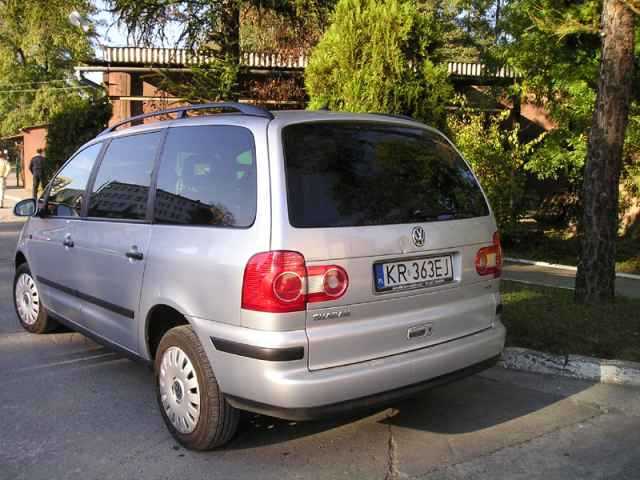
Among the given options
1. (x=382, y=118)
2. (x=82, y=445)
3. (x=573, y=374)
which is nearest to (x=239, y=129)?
(x=382, y=118)

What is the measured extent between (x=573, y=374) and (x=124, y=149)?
3.68 m

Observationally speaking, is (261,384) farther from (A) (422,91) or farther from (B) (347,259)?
(A) (422,91)

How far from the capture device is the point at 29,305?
5.68 m

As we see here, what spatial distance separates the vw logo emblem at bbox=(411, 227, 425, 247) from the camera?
130 inches

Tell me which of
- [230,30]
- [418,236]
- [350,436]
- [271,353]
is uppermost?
[230,30]

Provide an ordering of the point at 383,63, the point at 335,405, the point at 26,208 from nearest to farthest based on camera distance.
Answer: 1. the point at 335,405
2. the point at 26,208
3. the point at 383,63

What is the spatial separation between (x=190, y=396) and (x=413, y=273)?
1.37 metres

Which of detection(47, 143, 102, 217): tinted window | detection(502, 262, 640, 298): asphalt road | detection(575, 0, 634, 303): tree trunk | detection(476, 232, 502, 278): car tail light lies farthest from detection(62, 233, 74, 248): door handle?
detection(502, 262, 640, 298): asphalt road

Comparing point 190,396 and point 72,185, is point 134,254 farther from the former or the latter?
point 72,185

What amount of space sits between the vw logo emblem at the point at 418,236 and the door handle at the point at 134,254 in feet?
5.23

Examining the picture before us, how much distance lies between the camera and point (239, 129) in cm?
333

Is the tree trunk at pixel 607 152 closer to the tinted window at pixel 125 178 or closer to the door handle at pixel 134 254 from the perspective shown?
the tinted window at pixel 125 178

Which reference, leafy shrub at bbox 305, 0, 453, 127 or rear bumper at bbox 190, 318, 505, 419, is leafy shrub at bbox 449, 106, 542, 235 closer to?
leafy shrub at bbox 305, 0, 453, 127

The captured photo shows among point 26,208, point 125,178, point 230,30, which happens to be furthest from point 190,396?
point 230,30
